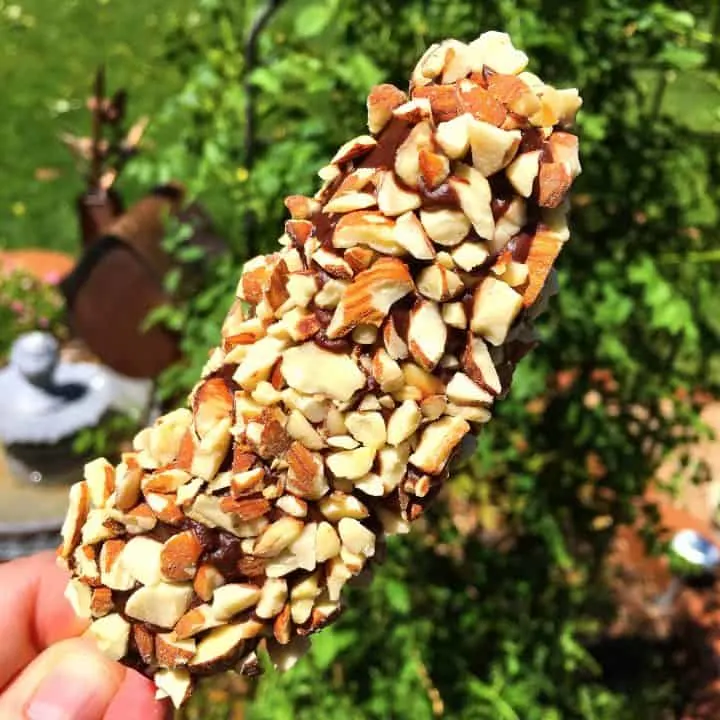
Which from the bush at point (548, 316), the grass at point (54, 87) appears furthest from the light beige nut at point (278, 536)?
the grass at point (54, 87)

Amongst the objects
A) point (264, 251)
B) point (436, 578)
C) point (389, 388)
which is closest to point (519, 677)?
point (436, 578)

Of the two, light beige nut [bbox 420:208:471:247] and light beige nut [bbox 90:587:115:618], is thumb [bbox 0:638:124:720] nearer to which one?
light beige nut [bbox 90:587:115:618]

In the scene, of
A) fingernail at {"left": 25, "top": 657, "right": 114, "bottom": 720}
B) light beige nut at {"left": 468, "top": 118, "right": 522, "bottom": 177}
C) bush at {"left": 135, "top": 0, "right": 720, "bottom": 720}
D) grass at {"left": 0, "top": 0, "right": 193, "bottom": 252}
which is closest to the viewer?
light beige nut at {"left": 468, "top": 118, "right": 522, "bottom": 177}

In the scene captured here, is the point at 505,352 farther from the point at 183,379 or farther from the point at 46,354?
the point at 46,354

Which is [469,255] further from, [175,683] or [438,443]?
[175,683]

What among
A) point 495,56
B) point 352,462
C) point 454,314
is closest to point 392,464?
point 352,462

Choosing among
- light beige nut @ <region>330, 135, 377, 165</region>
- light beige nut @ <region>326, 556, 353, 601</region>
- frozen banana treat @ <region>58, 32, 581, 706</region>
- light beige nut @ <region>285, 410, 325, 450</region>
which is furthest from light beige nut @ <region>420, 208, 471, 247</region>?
light beige nut @ <region>326, 556, 353, 601</region>
